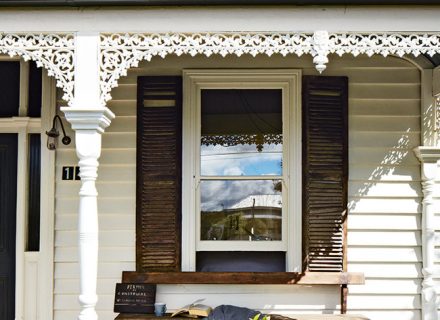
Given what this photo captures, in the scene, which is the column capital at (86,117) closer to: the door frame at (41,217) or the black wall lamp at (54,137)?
the black wall lamp at (54,137)

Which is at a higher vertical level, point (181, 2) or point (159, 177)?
point (181, 2)

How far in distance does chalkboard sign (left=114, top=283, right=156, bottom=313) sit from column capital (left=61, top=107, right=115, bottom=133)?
6.39ft

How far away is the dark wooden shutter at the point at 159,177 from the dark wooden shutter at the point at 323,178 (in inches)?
49.7

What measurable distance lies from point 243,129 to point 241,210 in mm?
820

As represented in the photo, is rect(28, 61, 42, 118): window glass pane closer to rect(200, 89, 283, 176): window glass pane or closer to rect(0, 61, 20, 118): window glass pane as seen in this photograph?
rect(0, 61, 20, 118): window glass pane

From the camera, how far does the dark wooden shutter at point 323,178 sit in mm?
5961

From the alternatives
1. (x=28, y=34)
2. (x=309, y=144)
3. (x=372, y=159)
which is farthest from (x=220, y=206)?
(x=28, y=34)

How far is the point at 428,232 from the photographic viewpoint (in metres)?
5.98

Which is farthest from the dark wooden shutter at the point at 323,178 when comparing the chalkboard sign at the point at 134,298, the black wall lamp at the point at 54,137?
the black wall lamp at the point at 54,137

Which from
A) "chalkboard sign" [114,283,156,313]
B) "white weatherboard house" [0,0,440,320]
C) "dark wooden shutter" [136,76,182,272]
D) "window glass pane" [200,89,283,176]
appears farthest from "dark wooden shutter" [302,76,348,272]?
"chalkboard sign" [114,283,156,313]

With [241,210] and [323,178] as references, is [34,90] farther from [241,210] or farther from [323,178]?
[323,178]

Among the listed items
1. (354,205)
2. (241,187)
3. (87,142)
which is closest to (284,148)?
(241,187)

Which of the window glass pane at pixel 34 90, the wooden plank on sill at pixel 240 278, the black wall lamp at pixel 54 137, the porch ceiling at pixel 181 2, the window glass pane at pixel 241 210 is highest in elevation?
the porch ceiling at pixel 181 2

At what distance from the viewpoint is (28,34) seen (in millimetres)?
4562
